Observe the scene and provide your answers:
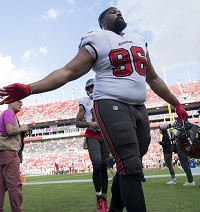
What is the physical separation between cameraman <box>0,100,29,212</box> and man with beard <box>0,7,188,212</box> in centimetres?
158


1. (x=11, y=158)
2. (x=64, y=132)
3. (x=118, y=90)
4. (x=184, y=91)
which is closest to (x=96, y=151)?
(x=11, y=158)

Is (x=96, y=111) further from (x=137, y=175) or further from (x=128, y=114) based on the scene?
(x=137, y=175)

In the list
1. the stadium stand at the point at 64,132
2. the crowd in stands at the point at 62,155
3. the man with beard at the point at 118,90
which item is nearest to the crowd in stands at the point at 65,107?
the stadium stand at the point at 64,132

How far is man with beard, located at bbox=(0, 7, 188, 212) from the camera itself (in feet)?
5.06

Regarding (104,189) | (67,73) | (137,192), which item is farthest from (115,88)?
(104,189)

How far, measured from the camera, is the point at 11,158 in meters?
2.98

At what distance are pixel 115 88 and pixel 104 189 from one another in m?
2.31

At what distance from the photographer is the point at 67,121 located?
2053 inches

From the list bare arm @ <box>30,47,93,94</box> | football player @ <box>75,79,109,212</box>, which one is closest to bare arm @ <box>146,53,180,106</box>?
bare arm @ <box>30,47,93,94</box>

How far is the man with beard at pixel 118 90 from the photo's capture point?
1.54 metres

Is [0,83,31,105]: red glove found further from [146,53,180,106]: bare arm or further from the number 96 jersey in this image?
[146,53,180,106]: bare arm

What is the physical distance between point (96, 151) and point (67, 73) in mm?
→ 2110

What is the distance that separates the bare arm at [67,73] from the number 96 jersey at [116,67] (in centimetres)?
6

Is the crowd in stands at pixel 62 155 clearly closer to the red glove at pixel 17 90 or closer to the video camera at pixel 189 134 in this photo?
the video camera at pixel 189 134
